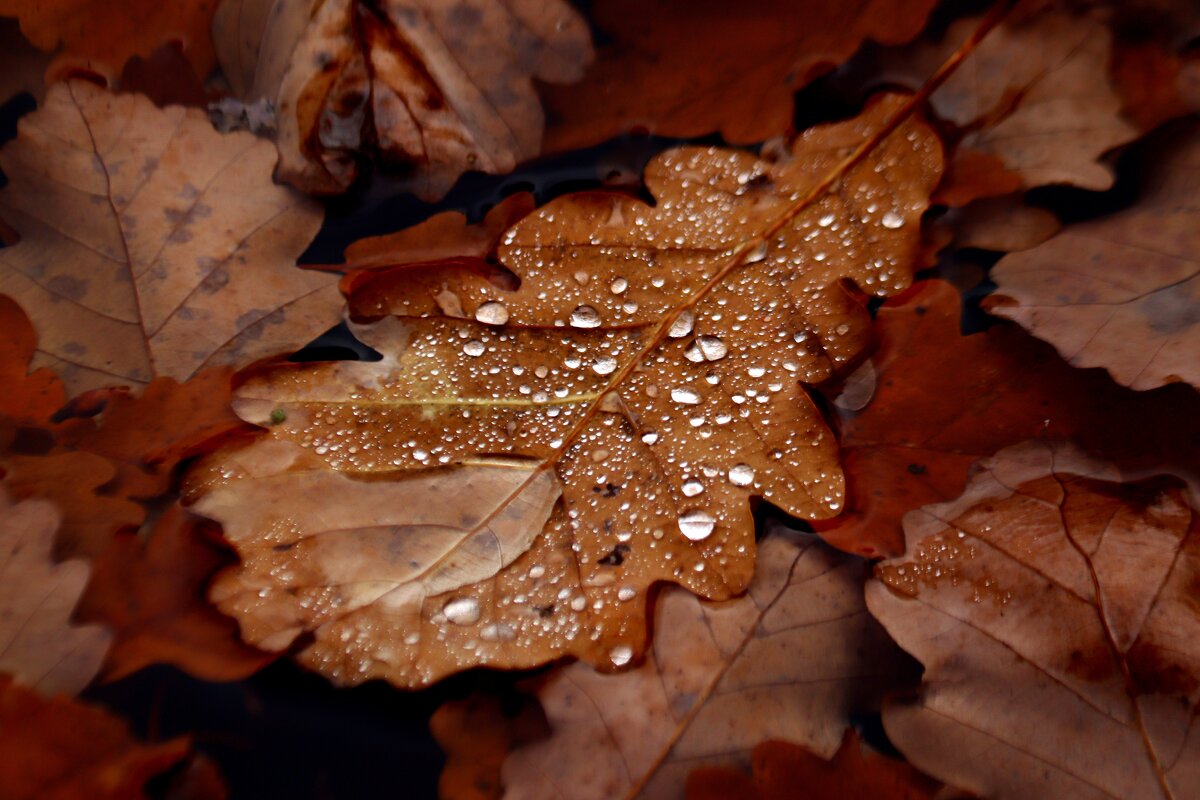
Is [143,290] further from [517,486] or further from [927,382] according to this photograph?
[927,382]

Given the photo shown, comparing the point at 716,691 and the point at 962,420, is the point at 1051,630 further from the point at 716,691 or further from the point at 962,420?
the point at 716,691

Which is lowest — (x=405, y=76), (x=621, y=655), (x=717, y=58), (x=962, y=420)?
(x=621, y=655)

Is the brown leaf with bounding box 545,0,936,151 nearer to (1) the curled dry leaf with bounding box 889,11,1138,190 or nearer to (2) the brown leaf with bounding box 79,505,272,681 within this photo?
(1) the curled dry leaf with bounding box 889,11,1138,190

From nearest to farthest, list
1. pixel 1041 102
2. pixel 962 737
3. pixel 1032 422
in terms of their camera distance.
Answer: pixel 962 737
pixel 1032 422
pixel 1041 102

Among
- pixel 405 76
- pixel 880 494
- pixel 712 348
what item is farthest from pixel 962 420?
pixel 405 76

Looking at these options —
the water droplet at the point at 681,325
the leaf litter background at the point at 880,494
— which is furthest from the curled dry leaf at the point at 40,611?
the water droplet at the point at 681,325

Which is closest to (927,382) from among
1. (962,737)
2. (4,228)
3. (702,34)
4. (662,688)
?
(962,737)

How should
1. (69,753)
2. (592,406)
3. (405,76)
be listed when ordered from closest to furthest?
(69,753) < (592,406) < (405,76)
